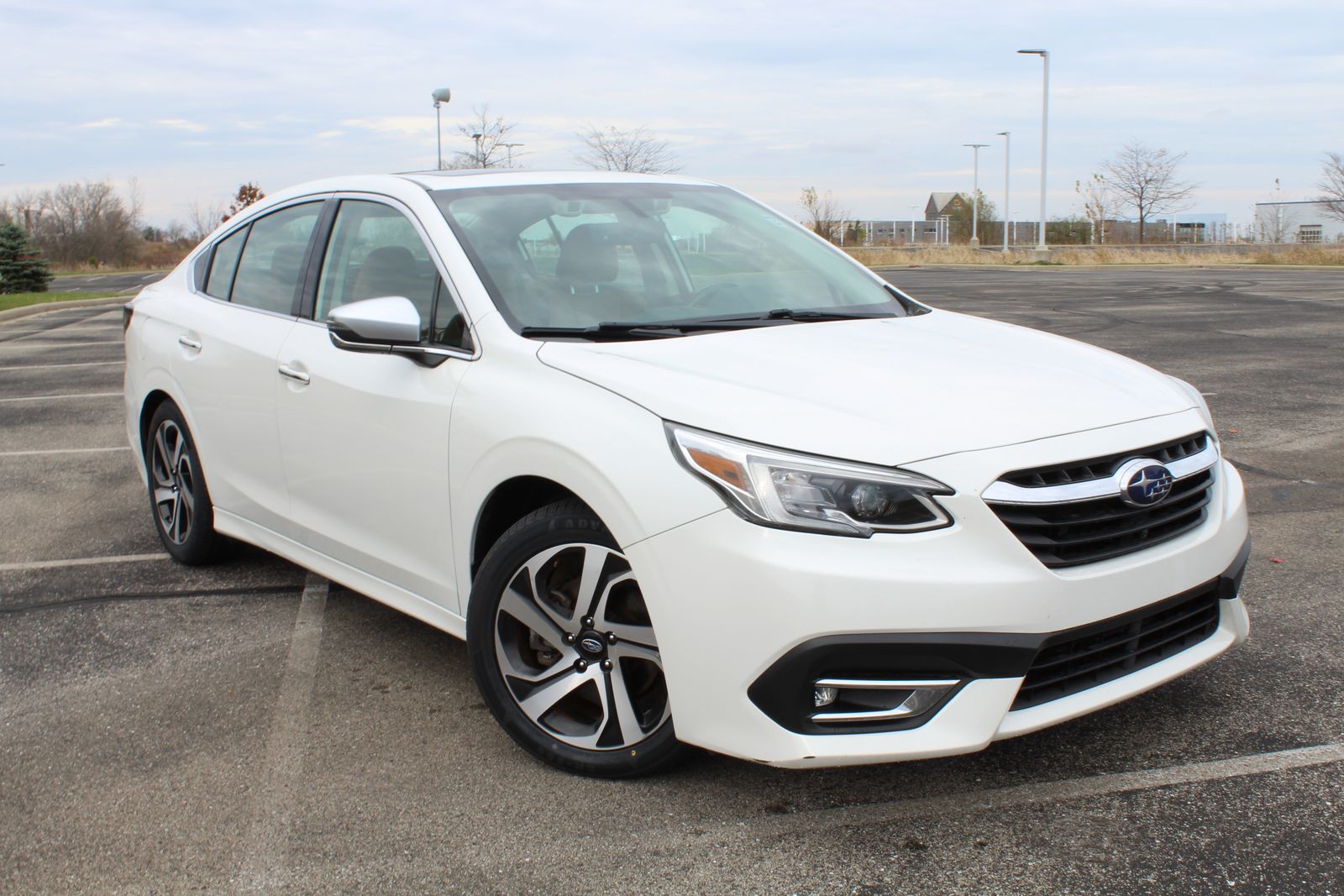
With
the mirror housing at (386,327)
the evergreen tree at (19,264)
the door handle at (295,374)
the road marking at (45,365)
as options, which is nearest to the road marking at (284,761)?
the door handle at (295,374)

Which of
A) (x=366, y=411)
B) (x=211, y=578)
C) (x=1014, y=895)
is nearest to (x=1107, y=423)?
(x=1014, y=895)

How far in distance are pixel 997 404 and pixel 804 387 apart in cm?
46

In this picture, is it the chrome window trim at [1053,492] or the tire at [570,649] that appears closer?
the chrome window trim at [1053,492]

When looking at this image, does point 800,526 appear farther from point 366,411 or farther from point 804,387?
point 366,411

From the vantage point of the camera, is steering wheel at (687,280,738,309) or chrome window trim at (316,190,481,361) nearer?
chrome window trim at (316,190,481,361)

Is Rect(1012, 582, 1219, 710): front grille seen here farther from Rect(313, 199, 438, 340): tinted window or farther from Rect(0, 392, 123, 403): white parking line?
Rect(0, 392, 123, 403): white parking line

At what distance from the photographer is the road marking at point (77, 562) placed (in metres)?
5.35

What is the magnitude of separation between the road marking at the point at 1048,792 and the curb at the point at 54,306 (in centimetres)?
2230

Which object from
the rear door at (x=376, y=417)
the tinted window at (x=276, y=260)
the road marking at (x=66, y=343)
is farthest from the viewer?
the road marking at (x=66, y=343)

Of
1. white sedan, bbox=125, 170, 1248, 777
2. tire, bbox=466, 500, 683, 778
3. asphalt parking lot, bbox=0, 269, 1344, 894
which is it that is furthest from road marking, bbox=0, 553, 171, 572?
tire, bbox=466, 500, 683, 778

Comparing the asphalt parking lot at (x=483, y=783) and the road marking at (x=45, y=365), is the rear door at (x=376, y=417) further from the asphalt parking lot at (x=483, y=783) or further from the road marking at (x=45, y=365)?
the road marking at (x=45, y=365)

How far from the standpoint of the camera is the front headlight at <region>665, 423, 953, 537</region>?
8.75 feet

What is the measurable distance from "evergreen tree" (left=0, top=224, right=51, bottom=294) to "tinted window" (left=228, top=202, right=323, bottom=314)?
34.6 m

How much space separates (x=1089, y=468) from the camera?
111 inches
